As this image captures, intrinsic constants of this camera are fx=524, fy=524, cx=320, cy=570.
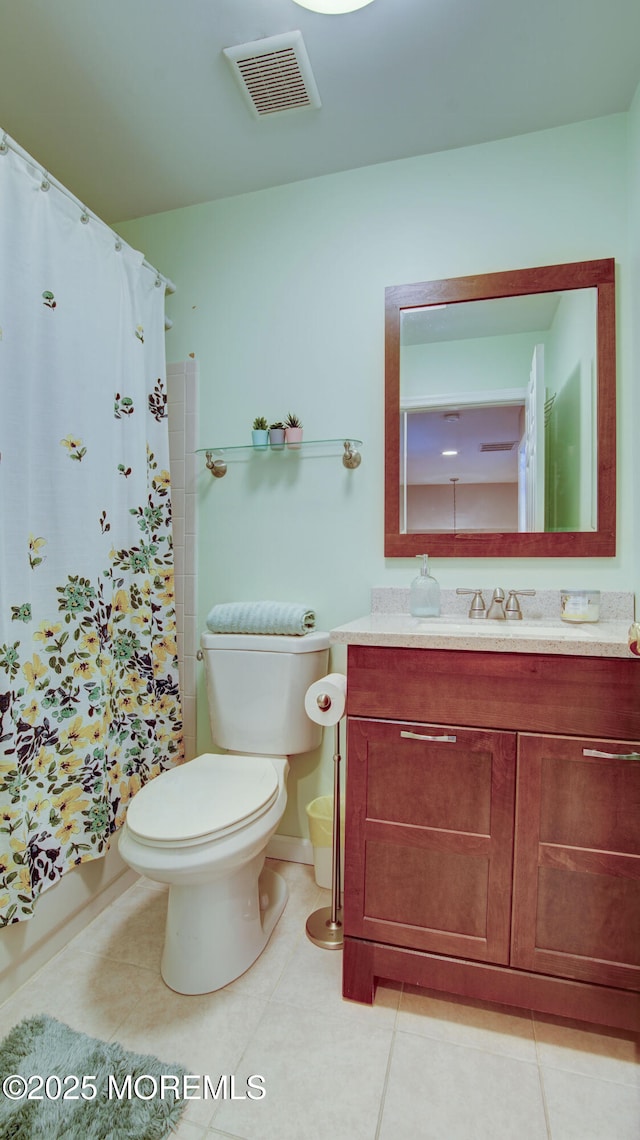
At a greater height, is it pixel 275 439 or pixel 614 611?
Result: pixel 275 439

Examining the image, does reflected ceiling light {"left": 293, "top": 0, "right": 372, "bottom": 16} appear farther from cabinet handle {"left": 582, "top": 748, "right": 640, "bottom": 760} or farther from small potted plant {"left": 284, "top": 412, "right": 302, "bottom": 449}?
cabinet handle {"left": 582, "top": 748, "right": 640, "bottom": 760}

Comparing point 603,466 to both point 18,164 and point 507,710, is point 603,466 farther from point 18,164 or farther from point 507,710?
point 18,164

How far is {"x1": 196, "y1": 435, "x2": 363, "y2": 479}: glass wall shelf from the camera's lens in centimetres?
179

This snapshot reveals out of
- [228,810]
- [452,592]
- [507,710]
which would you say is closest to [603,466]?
[452,592]

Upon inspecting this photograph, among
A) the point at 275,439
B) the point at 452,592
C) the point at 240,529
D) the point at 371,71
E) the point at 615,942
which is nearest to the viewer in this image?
the point at 615,942

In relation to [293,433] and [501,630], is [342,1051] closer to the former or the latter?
[501,630]

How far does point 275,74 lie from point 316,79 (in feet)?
0.39

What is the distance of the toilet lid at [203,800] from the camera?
120cm

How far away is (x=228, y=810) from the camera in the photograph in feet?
4.18

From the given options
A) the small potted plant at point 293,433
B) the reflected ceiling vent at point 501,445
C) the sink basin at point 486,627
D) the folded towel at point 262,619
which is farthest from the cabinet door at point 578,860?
the small potted plant at point 293,433

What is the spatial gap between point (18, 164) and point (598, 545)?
6.06ft

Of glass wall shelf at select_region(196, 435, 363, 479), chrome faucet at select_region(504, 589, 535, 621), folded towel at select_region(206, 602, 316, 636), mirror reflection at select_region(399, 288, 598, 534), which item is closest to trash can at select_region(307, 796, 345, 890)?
folded towel at select_region(206, 602, 316, 636)

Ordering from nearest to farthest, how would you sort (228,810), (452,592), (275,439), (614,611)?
(228,810)
(614,611)
(452,592)
(275,439)

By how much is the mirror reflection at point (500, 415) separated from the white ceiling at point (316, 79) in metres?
0.53
